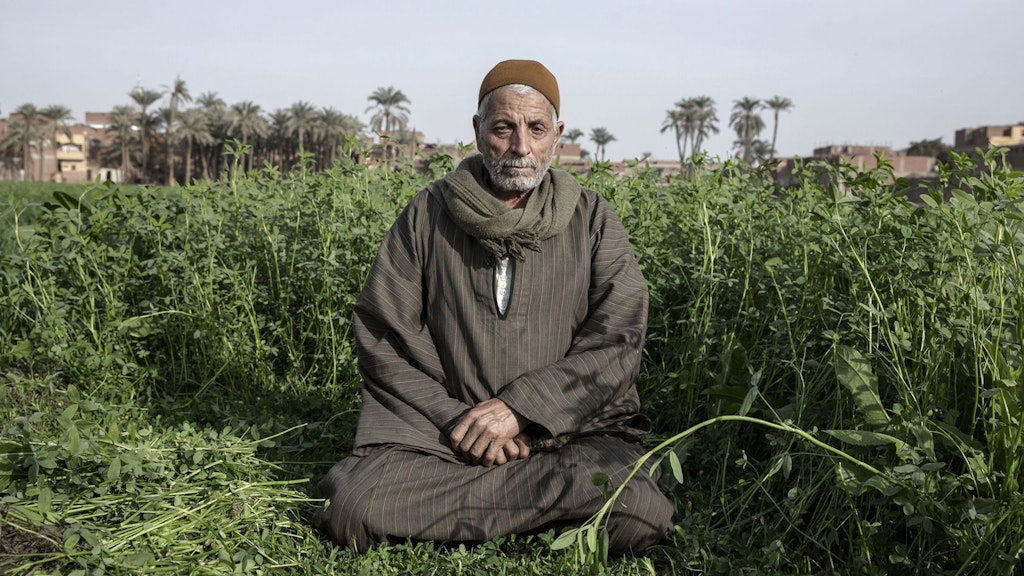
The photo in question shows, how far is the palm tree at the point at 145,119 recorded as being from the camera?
61600 mm

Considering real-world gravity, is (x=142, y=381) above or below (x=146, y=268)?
below

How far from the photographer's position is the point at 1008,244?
2.14 metres

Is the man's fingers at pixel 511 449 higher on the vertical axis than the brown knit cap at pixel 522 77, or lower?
lower

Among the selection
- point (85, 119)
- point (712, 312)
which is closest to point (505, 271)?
point (712, 312)

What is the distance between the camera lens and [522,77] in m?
2.75

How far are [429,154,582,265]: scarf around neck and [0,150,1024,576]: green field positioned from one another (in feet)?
2.02

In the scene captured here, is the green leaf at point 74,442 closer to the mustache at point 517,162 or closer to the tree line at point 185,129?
the mustache at point 517,162

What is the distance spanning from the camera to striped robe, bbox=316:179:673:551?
259cm

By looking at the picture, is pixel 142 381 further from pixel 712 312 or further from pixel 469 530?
pixel 712 312

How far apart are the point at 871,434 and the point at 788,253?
1.22 meters

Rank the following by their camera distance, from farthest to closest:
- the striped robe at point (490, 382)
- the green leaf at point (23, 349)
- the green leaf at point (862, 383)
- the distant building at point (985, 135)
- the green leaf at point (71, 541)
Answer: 1. the distant building at point (985, 135)
2. the green leaf at point (23, 349)
3. the striped robe at point (490, 382)
4. the green leaf at point (862, 383)
5. the green leaf at point (71, 541)

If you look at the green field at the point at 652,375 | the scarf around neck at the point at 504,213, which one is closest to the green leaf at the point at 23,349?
the green field at the point at 652,375

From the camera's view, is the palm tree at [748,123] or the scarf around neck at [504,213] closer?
the scarf around neck at [504,213]

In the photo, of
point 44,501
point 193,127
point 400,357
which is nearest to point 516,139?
point 400,357
